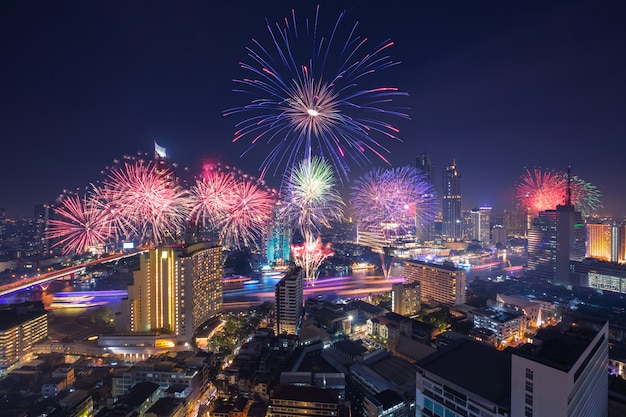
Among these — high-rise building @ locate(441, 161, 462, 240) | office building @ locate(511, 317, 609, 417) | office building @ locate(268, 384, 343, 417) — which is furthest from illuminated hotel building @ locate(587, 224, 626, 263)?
office building @ locate(268, 384, 343, 417)

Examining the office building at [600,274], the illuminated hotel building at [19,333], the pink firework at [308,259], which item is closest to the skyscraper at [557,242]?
the office building at [600,274]

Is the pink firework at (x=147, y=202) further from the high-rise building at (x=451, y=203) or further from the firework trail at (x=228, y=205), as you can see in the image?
the high-rise building at (x=451, y=203)

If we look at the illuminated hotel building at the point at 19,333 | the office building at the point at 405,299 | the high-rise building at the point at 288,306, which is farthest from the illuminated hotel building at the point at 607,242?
the illuminated hotel building at the point at 19,333

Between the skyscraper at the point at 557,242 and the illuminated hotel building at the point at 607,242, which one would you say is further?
the illuminated hotel building at the point at 607,242

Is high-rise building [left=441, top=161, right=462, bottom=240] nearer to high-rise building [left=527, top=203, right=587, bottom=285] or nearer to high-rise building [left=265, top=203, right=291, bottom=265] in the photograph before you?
high-rise building [left=527, top=203, right=587, bottom=285]

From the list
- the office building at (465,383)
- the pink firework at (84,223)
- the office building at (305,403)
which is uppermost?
the pink firework at (84,223)

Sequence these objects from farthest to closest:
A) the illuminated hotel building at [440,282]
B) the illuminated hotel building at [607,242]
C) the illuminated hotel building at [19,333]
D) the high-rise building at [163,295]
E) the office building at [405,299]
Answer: the illuminated hotel building at [607,242], the illuminated hotel building at [440,282], the office building at [405,299], the high-rise building at [163,295], the illuminated hotel building at [19,333]

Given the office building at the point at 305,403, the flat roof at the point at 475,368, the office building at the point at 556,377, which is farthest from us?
the office building at the point at 305,403

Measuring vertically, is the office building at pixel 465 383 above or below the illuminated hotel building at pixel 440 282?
above
